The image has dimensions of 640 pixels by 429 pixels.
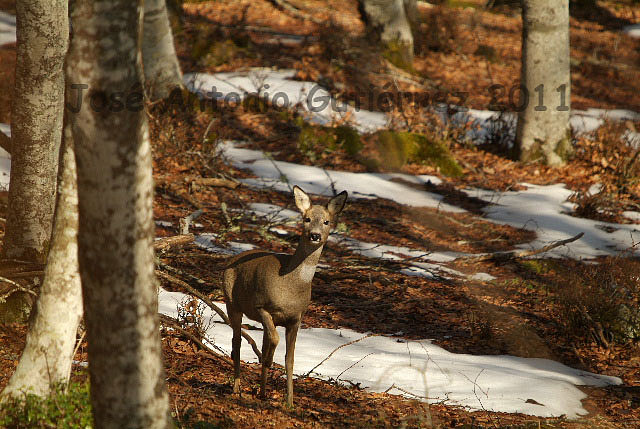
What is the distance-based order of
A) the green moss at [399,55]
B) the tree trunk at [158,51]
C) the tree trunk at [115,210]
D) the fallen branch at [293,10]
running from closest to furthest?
the tree trunk at [115,210] → the tree trunk at [158,51] → the green moss at [399,55] → the fallen branch at [293,10]

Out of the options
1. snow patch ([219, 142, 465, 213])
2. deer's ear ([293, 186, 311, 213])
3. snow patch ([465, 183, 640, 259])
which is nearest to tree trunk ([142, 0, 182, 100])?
snow patch ([219, 142, 465, 213])

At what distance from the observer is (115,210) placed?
9.40ft

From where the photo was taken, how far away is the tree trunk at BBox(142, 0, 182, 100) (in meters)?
12.8

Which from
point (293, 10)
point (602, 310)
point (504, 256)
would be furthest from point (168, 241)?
point (293, 10)

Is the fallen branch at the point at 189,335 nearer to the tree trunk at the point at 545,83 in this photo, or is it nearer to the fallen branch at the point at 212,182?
the fallen branch at the point at 212,182

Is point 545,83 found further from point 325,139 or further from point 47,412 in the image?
point 47,412

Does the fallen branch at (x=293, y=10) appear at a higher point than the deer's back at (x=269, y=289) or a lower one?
higher

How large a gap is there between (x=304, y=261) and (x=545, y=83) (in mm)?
9689

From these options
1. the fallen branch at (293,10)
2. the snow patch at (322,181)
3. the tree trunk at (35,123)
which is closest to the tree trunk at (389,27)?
the fallen branch at (293,10)

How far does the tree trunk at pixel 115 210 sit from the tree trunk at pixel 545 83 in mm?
11314

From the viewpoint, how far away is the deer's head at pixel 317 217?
475 centimetres

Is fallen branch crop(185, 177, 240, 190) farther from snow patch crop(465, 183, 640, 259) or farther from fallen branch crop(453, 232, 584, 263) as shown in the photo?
snow patch crop(465, 183, 640, 259)

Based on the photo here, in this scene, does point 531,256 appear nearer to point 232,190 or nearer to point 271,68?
point 232,190

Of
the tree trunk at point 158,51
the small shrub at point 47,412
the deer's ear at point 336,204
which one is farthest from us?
the tree trunk at point 158,51
